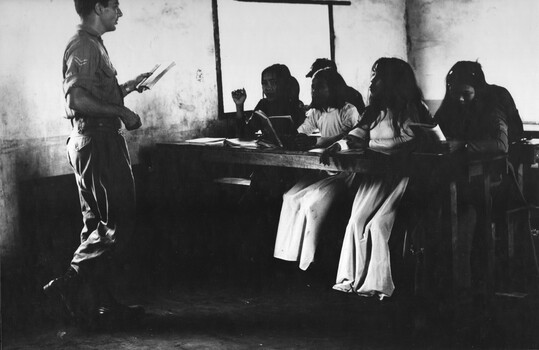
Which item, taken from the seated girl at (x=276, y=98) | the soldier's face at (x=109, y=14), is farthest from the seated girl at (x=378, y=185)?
the soldier's face at (x=109, y=14)

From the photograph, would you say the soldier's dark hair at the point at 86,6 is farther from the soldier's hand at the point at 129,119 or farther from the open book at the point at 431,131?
the open book at the point at 431,131

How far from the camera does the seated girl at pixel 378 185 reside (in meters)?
4.61

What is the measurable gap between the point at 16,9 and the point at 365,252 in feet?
10.1

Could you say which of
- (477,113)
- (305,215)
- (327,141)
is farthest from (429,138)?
(305,215)

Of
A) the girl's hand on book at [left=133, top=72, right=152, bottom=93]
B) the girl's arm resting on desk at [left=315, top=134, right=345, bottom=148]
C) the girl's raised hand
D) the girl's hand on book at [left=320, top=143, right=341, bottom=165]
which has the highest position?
the girl's hand on book at [left=133, top=72, right=152, bottom=93]

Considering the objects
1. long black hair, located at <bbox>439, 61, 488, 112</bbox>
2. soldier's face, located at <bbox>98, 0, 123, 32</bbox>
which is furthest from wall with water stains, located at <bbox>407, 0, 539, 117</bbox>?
soldier's face, located at <bbox>98, 0, 123, 32</bbox>

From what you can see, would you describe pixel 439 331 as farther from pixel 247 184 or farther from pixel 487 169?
pixel 247 184

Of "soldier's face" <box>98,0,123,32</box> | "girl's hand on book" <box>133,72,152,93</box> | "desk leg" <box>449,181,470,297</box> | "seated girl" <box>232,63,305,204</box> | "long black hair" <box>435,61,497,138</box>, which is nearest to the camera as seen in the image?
"soldier's face" <box>98,0,123,32</box>

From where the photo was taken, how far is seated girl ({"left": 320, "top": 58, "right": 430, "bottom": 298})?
181 inches

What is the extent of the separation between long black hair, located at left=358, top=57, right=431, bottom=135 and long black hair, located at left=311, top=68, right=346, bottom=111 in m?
0.66

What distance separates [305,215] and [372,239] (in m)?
0.67

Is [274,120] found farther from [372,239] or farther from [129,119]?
[129,119]

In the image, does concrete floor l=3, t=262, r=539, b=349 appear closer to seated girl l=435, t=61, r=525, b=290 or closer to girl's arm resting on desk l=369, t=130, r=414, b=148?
seated girl l=435, t=61, r=525, b=290

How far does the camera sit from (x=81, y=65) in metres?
4.15
